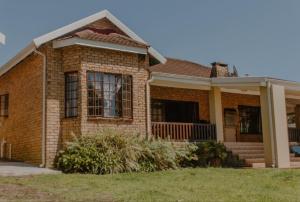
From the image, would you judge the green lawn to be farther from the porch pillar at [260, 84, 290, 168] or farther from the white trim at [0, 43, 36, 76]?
the white trim at [0, 43, 36, 76]

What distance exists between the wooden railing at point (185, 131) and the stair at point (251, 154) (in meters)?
1.01

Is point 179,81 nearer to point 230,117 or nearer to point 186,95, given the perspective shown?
point 186,95

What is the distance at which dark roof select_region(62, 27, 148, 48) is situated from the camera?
1590 cm

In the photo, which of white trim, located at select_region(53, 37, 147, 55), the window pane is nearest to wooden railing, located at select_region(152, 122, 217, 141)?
the window pane

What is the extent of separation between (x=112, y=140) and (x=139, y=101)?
2796 mm

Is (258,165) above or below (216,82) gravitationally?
below

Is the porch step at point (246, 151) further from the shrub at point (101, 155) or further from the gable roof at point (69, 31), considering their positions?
the shrub at point (101, 155)

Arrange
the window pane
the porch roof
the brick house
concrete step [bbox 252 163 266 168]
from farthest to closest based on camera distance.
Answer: the porch roof < concrete step [bbox 252 163 266 168] < the window pane < the brick house

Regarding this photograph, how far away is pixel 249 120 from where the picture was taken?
82.3ft

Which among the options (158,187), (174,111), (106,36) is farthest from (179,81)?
(158,187)

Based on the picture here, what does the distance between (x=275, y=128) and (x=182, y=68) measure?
25.0ft

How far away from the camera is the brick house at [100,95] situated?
15664mm

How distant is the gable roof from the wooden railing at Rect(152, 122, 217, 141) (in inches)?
115

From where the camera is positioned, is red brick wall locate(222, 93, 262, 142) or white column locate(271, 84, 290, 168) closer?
white column locate(271, 84, 290, 168)
